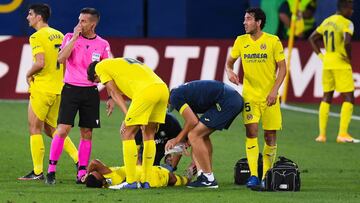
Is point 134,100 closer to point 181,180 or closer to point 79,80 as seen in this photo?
point 79,80

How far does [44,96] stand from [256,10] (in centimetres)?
277

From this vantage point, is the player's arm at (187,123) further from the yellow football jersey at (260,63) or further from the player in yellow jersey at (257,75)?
the yellow football jersey at (260,63)

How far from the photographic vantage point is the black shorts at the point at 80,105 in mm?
14898

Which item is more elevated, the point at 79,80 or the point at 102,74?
the point at 102,74

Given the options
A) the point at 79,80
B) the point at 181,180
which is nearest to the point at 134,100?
the point at 79,80

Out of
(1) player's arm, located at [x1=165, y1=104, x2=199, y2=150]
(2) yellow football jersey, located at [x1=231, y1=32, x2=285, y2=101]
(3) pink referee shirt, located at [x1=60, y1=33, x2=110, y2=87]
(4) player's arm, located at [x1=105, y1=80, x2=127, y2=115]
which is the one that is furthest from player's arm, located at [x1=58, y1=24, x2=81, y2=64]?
(2) yellow football jersey, located at [x1=231, y1=32, x2=285, y2=101]

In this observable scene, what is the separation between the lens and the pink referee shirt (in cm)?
1488

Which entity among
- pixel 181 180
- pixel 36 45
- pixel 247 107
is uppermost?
pixel 36 45

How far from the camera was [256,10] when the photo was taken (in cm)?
1472

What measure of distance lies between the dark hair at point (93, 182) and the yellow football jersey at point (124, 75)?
1.03 metres

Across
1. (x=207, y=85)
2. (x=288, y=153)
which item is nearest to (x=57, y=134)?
(x=207, y=85)

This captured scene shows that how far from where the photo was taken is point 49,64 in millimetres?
15336

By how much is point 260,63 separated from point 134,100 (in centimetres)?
168

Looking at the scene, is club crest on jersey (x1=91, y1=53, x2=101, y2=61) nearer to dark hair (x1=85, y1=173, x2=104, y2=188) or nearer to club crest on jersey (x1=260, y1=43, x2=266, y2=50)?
dark hair (x1=85, y1=173, x2=104, y2=188)
